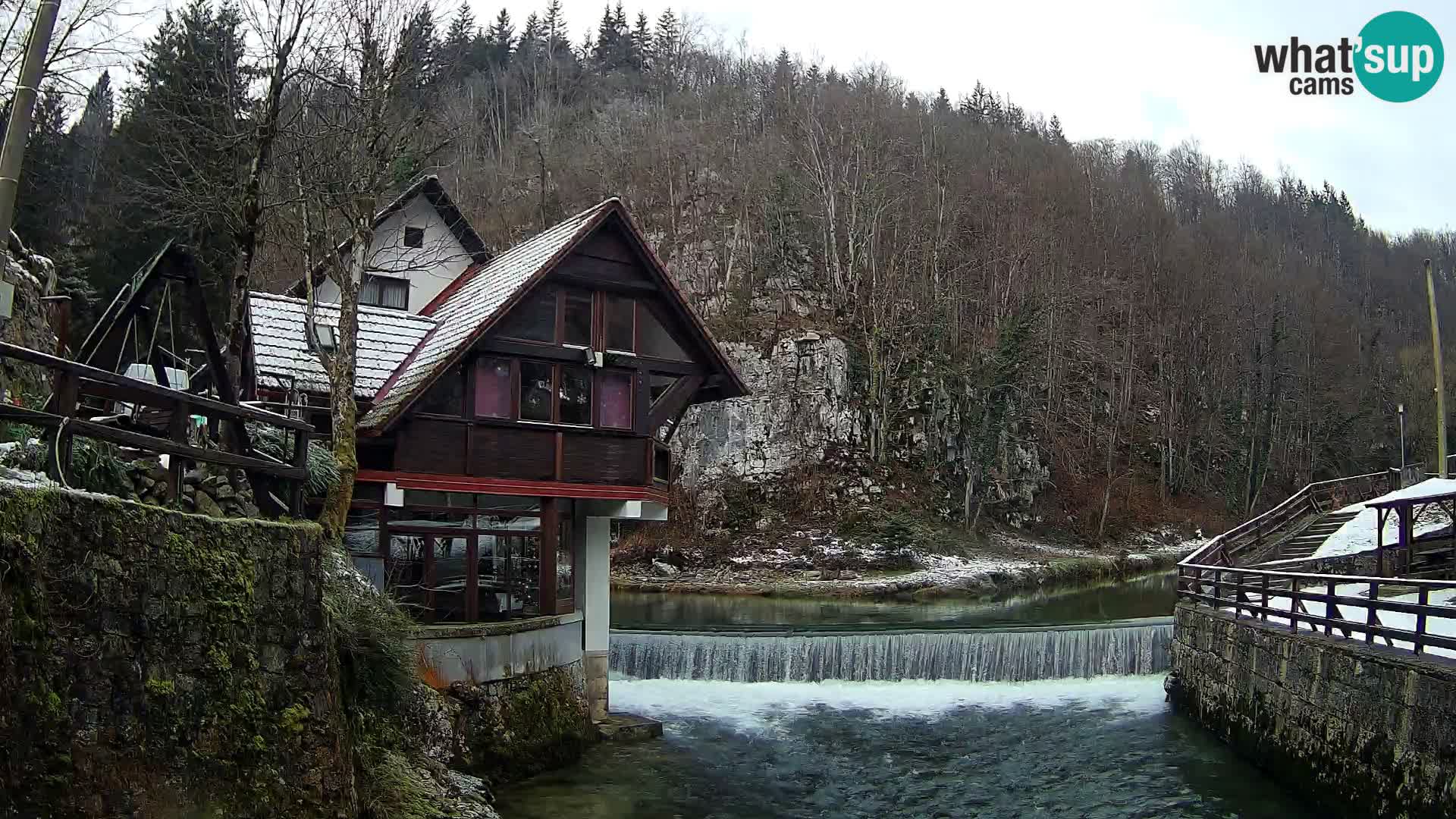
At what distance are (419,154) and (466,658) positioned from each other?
806 centimetres

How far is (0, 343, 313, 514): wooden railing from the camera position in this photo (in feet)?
26.2

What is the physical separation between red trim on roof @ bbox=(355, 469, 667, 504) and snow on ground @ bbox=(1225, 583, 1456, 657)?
11009 millimetres

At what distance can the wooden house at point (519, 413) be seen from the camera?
18.3 metres

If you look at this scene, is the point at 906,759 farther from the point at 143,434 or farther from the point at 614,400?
the point at 143,434

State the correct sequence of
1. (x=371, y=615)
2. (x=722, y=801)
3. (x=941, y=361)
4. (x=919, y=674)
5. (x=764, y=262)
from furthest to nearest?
(x=764, y=262)
(x=941, y=361)
(x=919, y=674)
(x=722, y=801)
(x=371, y=615)

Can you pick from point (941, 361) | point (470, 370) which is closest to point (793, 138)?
point (941, 361)

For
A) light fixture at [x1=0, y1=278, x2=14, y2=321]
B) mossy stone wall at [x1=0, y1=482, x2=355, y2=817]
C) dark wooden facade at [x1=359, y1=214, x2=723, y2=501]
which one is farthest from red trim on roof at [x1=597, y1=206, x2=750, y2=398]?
mossy stone wall at [x1=0, y1=482, x2=355, y2=817]

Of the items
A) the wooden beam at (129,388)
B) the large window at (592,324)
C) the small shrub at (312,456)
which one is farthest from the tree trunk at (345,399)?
the wooden beam at (129,388)

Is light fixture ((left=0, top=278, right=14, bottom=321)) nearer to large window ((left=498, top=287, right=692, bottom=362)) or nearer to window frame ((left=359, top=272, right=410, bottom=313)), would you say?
large window ((left=498, top=287, right=692, bottom=362))

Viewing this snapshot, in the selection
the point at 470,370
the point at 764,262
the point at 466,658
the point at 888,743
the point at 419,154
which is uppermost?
the point at 764,262

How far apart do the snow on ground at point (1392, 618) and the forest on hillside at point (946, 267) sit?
87.3 feet

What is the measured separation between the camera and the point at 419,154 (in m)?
18.9

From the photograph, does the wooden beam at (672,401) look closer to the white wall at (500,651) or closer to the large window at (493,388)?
the large window at (493,388)

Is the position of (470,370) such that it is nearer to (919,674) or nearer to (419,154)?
(419,154)
